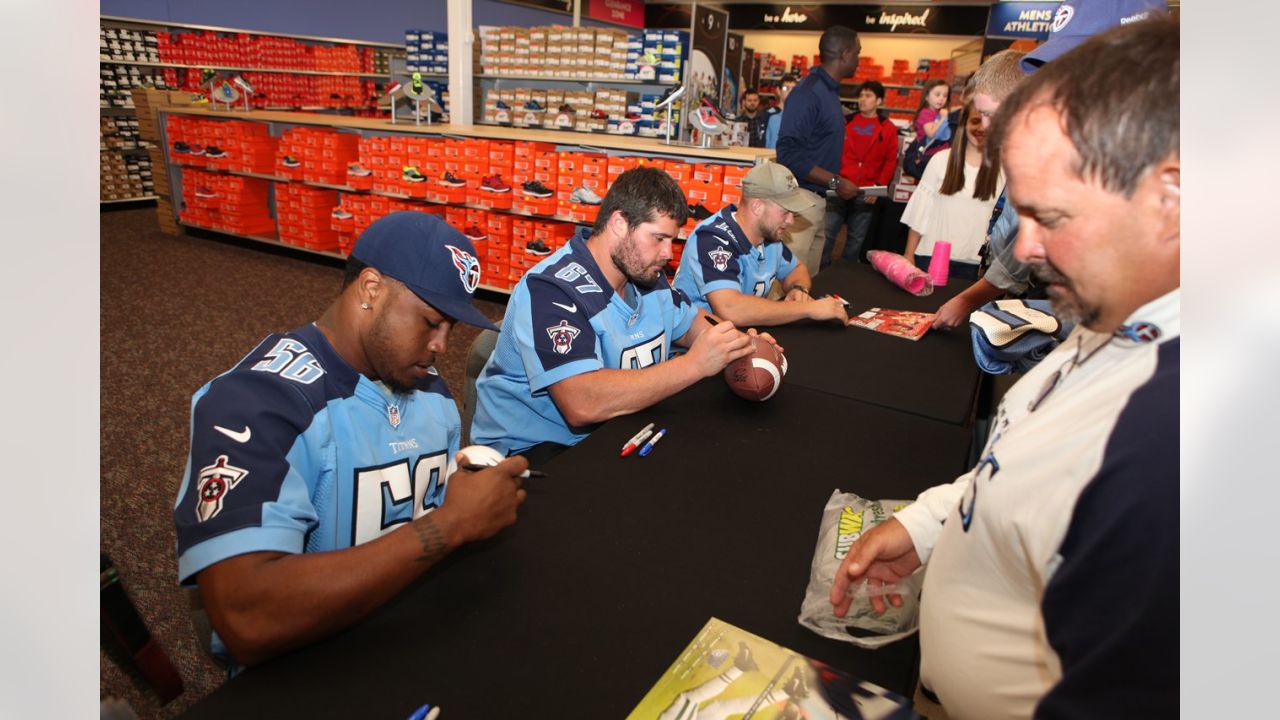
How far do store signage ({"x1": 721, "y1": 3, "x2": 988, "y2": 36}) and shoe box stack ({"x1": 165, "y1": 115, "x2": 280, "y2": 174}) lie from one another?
8843 millimetres

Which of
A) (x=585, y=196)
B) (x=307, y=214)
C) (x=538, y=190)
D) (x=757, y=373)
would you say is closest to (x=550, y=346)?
(x=757, y=373)

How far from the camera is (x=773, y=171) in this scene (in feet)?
10.00

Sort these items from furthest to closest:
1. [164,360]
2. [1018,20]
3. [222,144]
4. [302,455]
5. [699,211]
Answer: [1018,20]
[222,144]
[699,211]
[164,360]
[302,455]

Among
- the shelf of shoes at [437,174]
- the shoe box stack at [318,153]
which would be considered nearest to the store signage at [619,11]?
the shelf of shoes at [437,174]

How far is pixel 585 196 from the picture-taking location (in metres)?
5.12

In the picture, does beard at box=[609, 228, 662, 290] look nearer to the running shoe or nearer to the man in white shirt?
the man in white shirt

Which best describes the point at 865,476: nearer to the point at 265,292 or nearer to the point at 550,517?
the point at 550,517

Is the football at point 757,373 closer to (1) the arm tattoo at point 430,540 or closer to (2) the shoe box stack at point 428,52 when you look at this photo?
(1) the arm tattoo at point 430,540

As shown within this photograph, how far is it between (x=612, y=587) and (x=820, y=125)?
439cm

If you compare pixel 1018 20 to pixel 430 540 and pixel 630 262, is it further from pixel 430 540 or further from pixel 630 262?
pixel 430 540

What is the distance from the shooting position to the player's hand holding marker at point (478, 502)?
1.17 m

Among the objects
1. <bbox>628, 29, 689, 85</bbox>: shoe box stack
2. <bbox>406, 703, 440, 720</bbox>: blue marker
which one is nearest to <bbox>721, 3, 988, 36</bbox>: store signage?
<bbox>628, 29, 689, 85</bbox>: shoe box stack

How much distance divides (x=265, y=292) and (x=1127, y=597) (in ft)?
21.1

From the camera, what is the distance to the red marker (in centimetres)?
165
